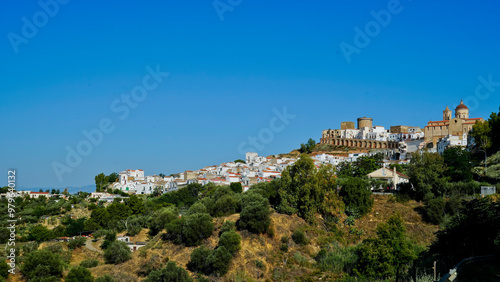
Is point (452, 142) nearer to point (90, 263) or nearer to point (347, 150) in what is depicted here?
point (347, 150)

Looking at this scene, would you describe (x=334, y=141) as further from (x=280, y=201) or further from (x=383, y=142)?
(x=280, y=201)

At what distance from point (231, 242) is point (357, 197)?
1082 cm

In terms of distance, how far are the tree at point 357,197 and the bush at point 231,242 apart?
978 centimetres

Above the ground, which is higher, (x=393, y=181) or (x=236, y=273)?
(x=393, y=181)

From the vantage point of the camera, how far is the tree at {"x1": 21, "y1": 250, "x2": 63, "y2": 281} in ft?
74.9

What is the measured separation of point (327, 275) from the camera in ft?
71.1

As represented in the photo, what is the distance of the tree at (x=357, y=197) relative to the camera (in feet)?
99.5

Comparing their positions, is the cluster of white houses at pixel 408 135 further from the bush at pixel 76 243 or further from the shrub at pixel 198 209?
the bush at pixel 76 243

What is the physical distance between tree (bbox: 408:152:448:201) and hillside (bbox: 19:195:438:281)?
1304 millimetres

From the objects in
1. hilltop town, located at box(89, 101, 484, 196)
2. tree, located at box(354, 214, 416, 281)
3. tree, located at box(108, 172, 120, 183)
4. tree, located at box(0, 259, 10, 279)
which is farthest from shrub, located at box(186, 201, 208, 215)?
tree, located at box(108, 172, 120, 183)

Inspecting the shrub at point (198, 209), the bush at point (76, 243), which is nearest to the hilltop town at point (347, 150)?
the shrub at point (198, 209)

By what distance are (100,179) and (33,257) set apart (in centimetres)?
5116

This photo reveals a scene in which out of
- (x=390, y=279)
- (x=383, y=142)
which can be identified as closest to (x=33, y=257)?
(x=390, y=279)

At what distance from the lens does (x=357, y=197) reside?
3058 cm
